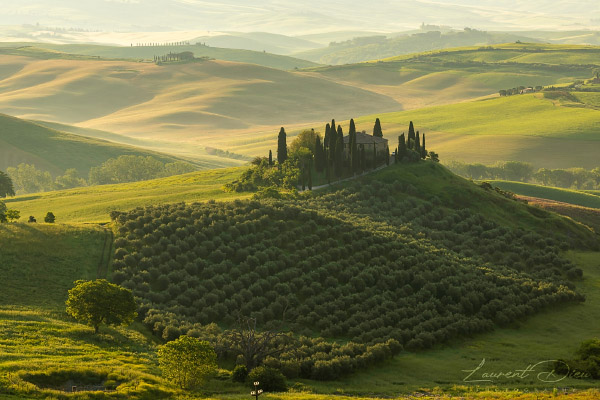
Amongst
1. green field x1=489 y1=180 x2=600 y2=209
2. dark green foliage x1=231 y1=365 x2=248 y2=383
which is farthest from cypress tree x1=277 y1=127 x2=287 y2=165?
green field x1=489 y1=180 x2=600 y2=209

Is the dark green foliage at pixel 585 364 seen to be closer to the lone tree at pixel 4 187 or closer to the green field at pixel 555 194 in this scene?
the green field at pixel 555 194

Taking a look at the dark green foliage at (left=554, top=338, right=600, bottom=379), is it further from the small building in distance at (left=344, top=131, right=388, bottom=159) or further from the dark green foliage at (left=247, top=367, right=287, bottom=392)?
the small building in distance at (left=344, top=131, right=388, bottom=159)

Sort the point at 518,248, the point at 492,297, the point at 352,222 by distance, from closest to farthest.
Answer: the point at 492,297
the point at 352,222
the point at 518,248

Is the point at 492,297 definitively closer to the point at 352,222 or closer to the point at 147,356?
the point at 352,222

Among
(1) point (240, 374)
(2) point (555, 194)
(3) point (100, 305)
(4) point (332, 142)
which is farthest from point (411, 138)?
(1) point (240, 374)

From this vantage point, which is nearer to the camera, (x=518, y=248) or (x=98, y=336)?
(x=98, y=336)

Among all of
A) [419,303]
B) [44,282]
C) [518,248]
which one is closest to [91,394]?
[44,282]

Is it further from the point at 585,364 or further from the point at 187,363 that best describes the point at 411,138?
the point at 187,363
